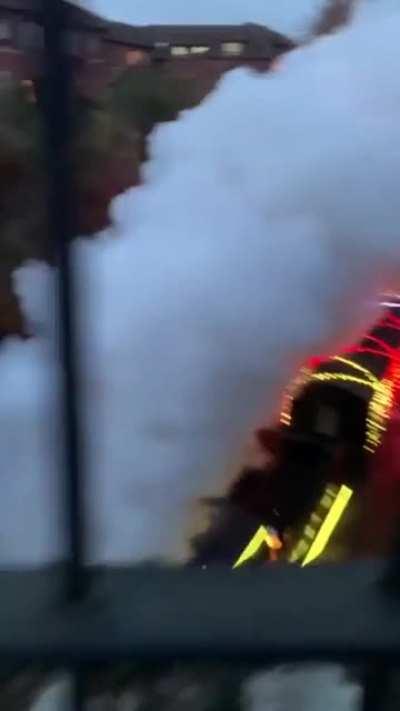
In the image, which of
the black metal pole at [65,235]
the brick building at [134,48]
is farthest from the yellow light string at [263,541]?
the brick building at [134,48]

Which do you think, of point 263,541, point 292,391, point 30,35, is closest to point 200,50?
point 30,35

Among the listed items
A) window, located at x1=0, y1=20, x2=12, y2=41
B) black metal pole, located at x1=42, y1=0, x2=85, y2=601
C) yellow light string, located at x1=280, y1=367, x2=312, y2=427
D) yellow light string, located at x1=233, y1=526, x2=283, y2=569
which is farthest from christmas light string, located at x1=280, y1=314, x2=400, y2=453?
window, located at x1=0, y1=20, x2=12, y2=41

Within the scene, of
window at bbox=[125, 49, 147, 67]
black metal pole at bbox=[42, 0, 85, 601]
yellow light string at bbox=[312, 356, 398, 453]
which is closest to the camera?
black metal pole at bbox=[42, 0, 85, 601]

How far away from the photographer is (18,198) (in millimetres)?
1614

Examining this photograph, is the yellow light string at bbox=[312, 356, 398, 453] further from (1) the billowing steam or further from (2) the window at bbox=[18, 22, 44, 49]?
(2) the window at bbox=[18, 22, 44, 49]

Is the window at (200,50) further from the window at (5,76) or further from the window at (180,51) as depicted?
the window at (5,76)

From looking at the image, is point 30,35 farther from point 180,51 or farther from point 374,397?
point 374,397

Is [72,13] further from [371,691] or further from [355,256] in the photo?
[371,691]

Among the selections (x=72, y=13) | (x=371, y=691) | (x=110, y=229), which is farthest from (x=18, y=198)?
(x=371, y=691)

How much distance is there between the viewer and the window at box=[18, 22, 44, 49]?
1.53 meters

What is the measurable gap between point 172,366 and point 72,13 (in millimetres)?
373

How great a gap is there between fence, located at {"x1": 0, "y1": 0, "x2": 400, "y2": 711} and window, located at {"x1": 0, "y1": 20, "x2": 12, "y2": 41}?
0.08 meters

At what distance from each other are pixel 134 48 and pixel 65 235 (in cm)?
21

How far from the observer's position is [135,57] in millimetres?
1624
